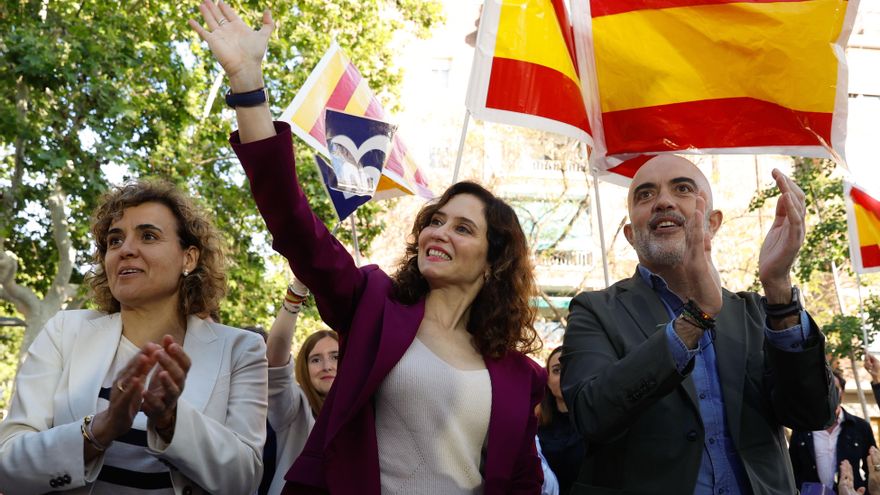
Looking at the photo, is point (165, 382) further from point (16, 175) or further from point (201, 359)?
point (16, 175)

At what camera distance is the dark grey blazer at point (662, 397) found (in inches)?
120

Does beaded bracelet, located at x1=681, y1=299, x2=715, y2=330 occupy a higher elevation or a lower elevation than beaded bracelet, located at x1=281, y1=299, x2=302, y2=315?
lower

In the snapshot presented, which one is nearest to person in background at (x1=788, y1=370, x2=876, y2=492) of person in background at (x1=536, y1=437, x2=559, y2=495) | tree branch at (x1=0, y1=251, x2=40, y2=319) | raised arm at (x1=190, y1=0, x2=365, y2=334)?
person in background at (x1=536, y1=437, x2=559, y2=495)

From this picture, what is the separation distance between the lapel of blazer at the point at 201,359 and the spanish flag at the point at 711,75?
6.77 ft

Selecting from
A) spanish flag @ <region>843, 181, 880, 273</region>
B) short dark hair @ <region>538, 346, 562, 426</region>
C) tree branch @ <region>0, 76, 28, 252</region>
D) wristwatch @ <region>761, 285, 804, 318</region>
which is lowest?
short dark hair @ <region>538, 346, 562, 426</region>

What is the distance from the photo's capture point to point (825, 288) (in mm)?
22500

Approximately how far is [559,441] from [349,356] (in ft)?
9.90

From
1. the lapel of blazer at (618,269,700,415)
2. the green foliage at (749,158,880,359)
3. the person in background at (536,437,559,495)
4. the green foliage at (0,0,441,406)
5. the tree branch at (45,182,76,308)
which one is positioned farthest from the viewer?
the green foliage at (749,158,880,359)

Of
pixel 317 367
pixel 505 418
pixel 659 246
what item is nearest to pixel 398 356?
pixel 505 418

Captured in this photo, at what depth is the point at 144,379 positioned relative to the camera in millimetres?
2779

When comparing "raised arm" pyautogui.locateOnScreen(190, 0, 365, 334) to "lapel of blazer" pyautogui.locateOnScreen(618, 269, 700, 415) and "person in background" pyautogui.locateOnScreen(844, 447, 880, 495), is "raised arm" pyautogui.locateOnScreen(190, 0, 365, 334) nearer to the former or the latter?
"lapel of blazer" pyautogui.locateOnScreen(618, 269, 700, 415)

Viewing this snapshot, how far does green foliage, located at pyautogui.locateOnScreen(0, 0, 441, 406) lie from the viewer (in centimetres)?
1260

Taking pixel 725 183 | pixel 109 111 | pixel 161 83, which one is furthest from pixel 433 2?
pixel 725 183

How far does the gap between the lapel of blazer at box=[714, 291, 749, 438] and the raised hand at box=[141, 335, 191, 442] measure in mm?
1731
